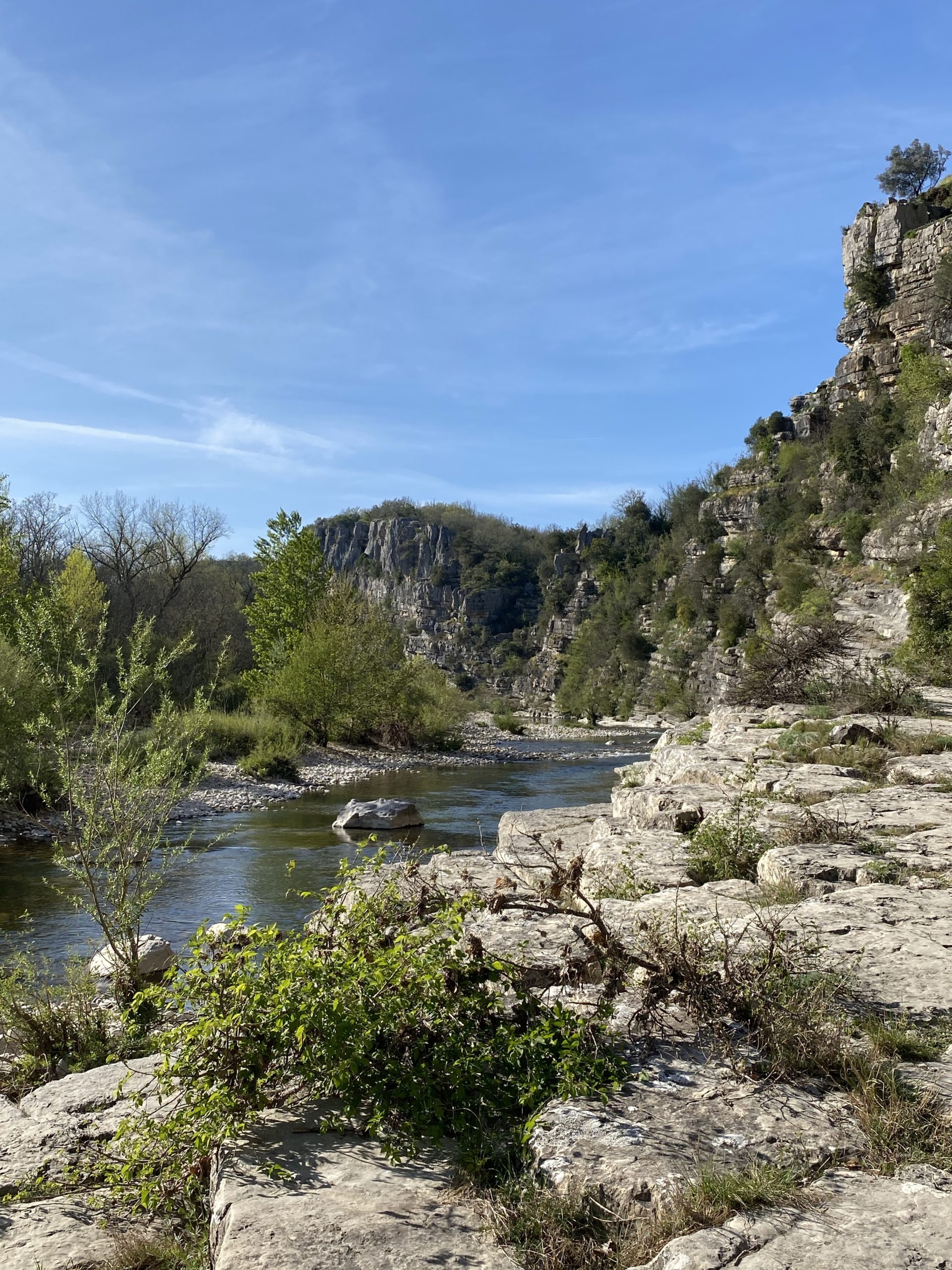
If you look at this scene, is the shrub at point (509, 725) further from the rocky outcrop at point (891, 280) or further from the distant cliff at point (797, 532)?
the rocky outcrop at point (891, 280)

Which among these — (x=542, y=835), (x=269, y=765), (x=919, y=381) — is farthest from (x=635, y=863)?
(x=919, y=381)

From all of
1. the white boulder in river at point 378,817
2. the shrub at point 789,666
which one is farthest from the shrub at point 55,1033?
the shrub at point 789,666

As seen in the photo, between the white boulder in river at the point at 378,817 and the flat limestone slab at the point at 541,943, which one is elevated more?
the flat limestone slab at the point at 541,943

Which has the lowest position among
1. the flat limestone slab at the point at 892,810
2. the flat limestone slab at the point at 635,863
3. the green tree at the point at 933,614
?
the flat limestone slab at the point at 635,863

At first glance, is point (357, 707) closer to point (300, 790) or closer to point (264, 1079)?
point (300, 790)

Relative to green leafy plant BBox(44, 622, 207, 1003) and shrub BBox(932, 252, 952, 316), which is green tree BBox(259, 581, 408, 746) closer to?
green leafy plant BBox(44, 622, 207, 1003)

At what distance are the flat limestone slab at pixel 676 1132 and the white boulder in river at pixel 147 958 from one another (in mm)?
4324

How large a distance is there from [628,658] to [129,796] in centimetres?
5607

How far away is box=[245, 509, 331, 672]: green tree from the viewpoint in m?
35.0

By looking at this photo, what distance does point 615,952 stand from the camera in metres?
3.79

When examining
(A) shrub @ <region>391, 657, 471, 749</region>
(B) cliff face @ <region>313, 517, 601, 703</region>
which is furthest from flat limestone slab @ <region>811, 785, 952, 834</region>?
(B) cliff face @ <region>313, 517, 601, 703</region>

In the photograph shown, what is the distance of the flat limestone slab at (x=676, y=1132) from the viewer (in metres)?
2.61

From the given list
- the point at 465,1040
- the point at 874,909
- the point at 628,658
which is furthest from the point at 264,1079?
the point at 628,658

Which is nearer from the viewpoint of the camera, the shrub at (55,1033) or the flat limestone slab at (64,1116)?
the flat limestone slab at (64,1116)
